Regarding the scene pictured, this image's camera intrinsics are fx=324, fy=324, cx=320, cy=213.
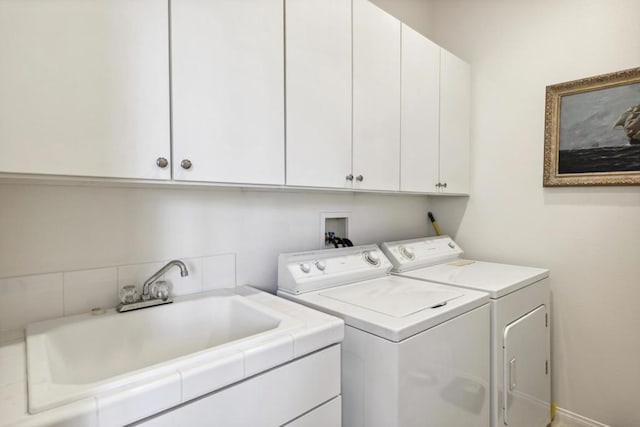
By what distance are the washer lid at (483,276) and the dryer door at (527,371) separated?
0.19 metres

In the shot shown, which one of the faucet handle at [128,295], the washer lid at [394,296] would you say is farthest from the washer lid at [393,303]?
the faucet handle at [128,295]

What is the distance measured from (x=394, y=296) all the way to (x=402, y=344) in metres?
0.39

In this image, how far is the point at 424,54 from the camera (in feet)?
6.43

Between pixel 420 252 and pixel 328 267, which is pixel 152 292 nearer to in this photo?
pixel 328 267

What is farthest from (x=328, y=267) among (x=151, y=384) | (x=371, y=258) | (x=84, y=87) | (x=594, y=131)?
(x=594, y=131)

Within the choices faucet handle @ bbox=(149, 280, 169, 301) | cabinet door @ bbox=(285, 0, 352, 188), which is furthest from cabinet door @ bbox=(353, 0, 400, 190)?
faucet handle @ bbox=(149, 280, 169, 301)

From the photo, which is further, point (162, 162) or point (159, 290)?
point (159, 290)

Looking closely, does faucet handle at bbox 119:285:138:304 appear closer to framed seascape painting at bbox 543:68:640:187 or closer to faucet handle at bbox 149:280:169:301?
faucet handle at bbox 149:280:169:301

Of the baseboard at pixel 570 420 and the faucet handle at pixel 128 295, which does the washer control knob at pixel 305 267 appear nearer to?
the faucet handle at pixel 128 295

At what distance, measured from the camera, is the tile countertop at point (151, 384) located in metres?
0.61

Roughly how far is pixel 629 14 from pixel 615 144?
702 mm

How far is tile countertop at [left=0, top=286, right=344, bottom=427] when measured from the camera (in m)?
0.61

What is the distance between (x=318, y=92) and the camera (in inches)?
55.3

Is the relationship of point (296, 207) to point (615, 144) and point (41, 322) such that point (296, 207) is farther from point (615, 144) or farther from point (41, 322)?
point (615, 144)
